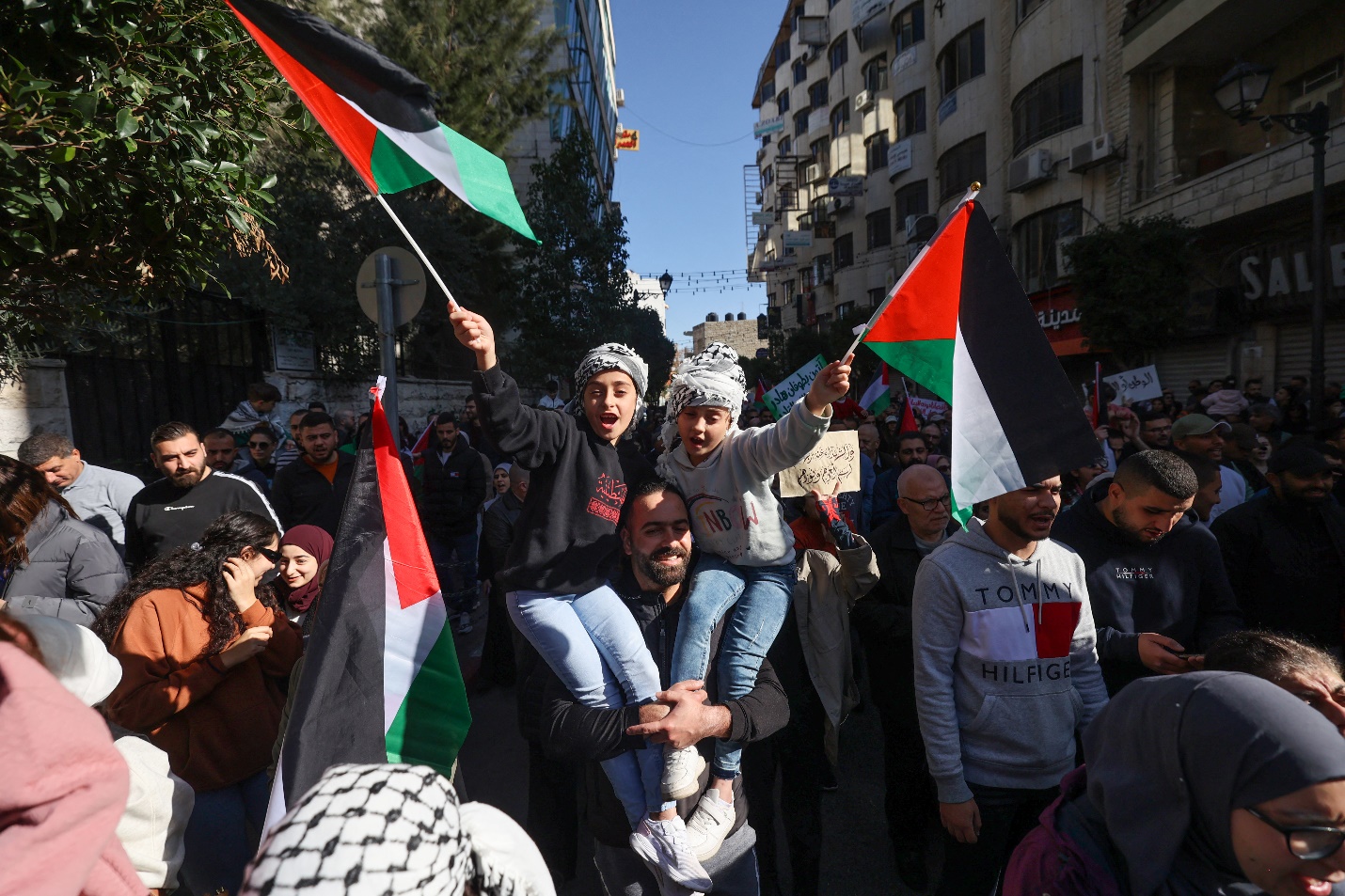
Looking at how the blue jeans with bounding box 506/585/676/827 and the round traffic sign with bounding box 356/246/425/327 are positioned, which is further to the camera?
the round traffic sign with bounding box 356/246/425/327

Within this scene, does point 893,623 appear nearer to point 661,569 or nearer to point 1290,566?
point 661,569

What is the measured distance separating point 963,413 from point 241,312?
12.8 meters

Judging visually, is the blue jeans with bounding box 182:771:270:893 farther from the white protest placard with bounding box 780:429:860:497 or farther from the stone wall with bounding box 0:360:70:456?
the stone wall with bounding box 0:360:70:456

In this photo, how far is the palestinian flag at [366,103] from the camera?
7.76 ft

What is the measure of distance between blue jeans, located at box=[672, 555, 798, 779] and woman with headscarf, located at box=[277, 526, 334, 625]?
1539 mm

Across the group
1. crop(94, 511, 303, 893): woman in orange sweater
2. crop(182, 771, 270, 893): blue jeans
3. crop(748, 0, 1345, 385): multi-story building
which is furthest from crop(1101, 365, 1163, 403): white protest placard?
crop(182, 771, 270, 893): blue jeans

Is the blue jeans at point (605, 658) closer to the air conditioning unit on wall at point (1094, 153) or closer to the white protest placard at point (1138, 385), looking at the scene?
the white protest placard at point (1138, 385)

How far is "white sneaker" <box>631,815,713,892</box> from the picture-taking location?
90.6 inches

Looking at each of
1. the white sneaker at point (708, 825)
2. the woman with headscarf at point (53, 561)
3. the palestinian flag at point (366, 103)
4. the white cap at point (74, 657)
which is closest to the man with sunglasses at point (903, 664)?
the white sneaker at point (708, 825)

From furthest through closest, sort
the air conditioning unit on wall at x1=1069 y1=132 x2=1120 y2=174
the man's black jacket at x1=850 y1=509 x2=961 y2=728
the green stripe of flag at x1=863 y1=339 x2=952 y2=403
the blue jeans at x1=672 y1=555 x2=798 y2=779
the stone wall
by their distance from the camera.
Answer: the air conditioning unit on wall at x1=1069 y1=132 x2=1120 y2=174 < the stone wall < the man's black jacket at x1=850 y1=509 x2=961 y2=728 < the green stripe of flag at x1=863 y1=339 x2=952 y2=403 < the blue jeans at x1=672 y1=555 x2=798 y2=779

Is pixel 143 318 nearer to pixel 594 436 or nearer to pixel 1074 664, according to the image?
pixel 594 436

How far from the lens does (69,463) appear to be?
4500 mm

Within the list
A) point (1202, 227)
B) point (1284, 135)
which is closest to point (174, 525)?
point (1202, 227)

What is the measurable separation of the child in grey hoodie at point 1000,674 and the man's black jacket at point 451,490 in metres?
4.68
